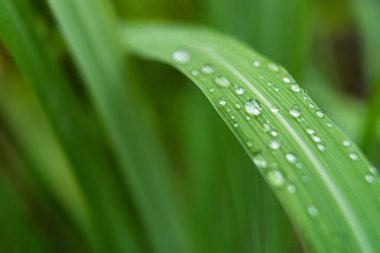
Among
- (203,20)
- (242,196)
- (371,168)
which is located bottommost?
(371,168)

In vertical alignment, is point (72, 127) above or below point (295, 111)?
above

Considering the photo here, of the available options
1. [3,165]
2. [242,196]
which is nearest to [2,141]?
[3,165]

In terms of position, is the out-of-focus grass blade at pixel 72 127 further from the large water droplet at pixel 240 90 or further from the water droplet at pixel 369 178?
the water droplet at pixel 369 178

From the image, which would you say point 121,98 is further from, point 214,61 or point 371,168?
point 371,168

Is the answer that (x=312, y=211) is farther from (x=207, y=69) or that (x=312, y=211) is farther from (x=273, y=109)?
(x=207, y=69)

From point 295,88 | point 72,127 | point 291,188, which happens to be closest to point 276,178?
point 291,188

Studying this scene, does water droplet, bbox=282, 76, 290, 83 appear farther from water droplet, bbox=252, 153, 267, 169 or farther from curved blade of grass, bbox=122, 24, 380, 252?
water droplet, bbox=252, 153, 267, 169
